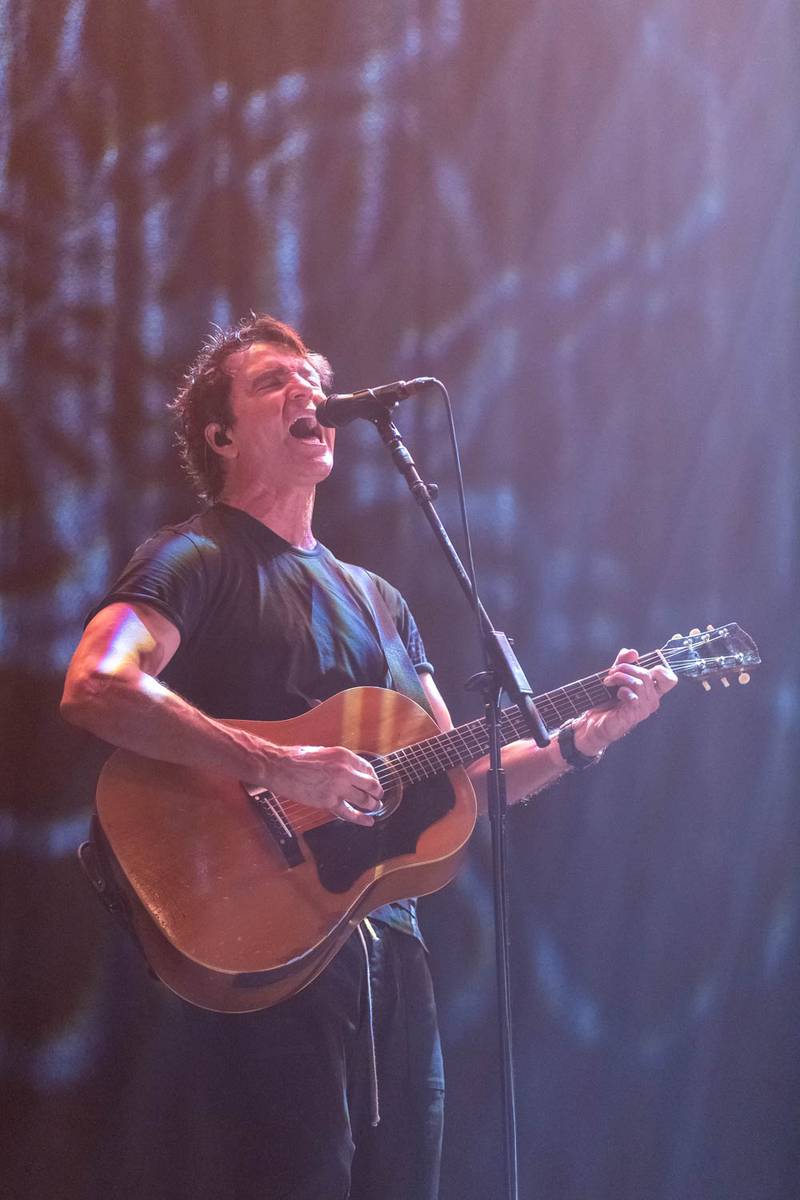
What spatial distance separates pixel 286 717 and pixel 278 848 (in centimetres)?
26

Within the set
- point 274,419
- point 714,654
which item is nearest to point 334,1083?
point 714,654

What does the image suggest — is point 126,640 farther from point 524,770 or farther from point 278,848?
point 524,770

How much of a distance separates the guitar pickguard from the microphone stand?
0.90 feet

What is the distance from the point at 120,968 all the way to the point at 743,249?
2528 millimetres

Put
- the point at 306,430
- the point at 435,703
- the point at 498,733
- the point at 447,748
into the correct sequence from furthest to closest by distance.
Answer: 1. the point at 435,703
2. the point at 306,430
3. the point at 447,748
4. the point at 498,733

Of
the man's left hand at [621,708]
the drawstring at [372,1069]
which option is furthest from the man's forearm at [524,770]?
the drawstring at [372,1069]

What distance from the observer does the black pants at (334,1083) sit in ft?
5.78

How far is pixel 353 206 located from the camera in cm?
277

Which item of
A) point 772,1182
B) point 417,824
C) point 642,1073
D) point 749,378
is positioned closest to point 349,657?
point 417,824

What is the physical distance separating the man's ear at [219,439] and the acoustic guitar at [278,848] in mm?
663

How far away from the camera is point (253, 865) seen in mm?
1842

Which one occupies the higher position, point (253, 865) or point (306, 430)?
point (306, 430)

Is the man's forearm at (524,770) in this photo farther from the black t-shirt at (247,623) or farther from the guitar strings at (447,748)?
the black t-shirt at (247,623)

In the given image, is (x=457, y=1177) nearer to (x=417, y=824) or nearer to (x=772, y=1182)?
(x=772, y=1182)
